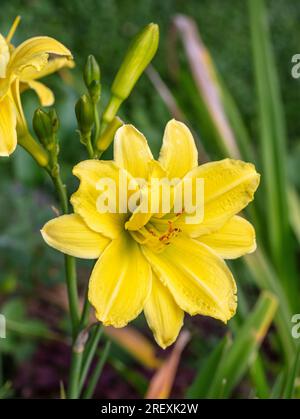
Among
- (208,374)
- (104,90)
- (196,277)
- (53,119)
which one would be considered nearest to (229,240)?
(196,277)

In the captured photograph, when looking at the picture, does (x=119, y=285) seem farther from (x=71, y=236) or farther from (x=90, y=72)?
(x=90, y=72)

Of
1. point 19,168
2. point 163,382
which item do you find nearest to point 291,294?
point 163,382

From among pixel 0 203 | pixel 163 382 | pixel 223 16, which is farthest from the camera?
pixel 223 16

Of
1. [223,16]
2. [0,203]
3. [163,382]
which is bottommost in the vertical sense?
[163,382]

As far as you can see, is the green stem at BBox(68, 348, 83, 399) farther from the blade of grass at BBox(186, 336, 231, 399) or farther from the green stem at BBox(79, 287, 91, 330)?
the blade of grass at BBox(186, 336, 231, 399)

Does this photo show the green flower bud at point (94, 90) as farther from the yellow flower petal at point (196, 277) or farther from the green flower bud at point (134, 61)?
the yellow flower petal at point (196, 277)

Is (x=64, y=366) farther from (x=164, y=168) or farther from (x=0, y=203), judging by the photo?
(x=164, y=168)
